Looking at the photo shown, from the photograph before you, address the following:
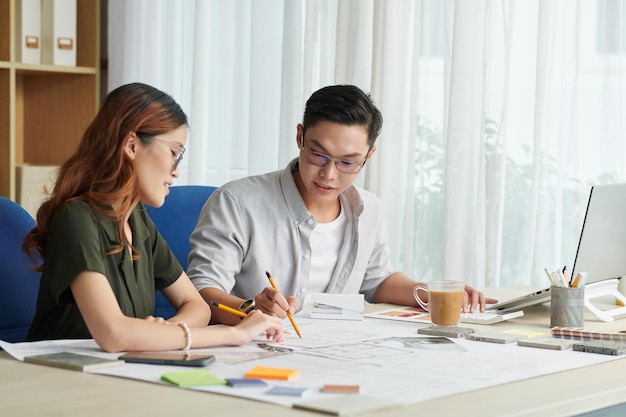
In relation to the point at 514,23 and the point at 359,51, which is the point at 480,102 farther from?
the point at 359,51

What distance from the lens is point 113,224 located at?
1830 mm

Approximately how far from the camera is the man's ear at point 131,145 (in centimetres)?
182

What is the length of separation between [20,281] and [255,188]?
61 centimetres

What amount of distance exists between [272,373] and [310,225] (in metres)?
1.03

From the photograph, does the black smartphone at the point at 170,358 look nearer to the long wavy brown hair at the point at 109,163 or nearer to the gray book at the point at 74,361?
the gray book at the point at 74,361

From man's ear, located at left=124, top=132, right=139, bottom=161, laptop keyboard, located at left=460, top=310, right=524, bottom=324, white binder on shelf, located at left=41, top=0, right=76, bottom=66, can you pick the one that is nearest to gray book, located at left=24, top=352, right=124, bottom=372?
man's ear, located at left=124, top=132, right=139, bottom=161

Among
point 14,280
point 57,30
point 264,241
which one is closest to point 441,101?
point 264,241

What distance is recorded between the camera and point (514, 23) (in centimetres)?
302

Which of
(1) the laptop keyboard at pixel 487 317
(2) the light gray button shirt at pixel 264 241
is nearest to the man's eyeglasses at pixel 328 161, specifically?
(2) the light gray button shirt at pixel 264 241

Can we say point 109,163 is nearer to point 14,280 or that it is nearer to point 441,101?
point 14,280

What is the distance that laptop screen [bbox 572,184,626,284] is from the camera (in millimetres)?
2104

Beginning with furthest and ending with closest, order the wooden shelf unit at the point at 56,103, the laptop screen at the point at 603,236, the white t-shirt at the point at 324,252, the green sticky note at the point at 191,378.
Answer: the wooden shelf unit at the point at 56,103 → the white t-shirt at the point at 324,252 → the laptop screen at the point at 603,236 → the green sticky note at the point at 191,378

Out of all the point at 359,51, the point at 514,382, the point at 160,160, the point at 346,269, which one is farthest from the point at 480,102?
the point at 514,382

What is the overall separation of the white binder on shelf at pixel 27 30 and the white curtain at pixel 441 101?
449mm
